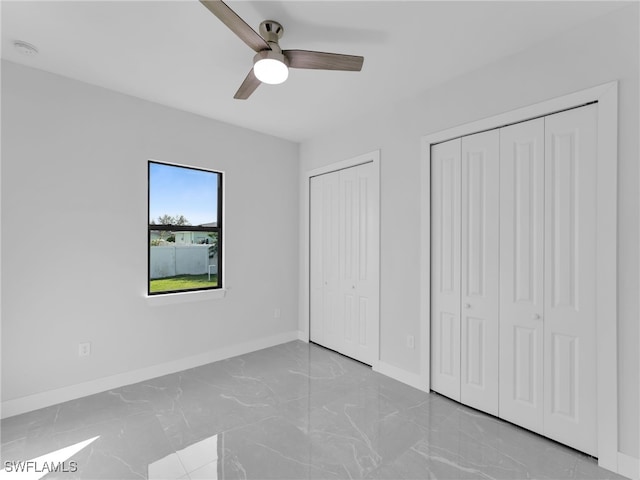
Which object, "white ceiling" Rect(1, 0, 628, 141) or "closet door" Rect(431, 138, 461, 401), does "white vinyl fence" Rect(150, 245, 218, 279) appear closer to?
"white ceiling" Rect(1, 0, 628, 141)

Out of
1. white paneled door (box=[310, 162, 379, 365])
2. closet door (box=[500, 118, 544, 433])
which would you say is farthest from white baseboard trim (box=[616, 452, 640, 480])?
white paneled door (box=[310, 162, 379, 365])

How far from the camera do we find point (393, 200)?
3141mm

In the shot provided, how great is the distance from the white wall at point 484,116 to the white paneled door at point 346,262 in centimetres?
17

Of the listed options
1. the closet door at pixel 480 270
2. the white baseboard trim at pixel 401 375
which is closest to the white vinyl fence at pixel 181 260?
the white baseboard trim at pixel 401 375

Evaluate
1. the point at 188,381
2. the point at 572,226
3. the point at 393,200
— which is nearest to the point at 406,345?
the point at 393,200

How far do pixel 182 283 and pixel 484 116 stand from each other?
328 cm

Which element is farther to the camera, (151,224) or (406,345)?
(151,224)

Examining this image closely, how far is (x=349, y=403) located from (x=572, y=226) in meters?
2.07

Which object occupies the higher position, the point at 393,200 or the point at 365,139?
the point at 365,139

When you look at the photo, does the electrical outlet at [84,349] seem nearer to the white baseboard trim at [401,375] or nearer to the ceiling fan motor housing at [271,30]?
the white baseboard trim at [401,375]

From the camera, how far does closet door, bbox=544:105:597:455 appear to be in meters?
1.96

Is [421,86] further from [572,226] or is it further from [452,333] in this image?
[452,333]

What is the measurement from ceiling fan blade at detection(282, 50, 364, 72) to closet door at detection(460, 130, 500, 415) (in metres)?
1.22

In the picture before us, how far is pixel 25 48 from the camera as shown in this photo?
7.44ft
